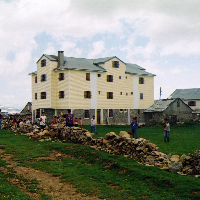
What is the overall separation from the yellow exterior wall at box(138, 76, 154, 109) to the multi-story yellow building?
0.20 feet

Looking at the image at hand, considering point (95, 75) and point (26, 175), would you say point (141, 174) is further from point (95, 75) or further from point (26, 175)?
point (95, 75)

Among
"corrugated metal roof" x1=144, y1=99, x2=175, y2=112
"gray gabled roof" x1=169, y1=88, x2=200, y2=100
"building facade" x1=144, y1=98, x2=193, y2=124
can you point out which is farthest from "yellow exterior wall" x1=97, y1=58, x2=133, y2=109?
"gray gabled roof" x1=169, y1=88, x2=200, y2=100

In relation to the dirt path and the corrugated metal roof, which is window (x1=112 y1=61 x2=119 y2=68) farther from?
the dirt path

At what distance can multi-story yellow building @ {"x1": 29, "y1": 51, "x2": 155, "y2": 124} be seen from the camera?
162 ft

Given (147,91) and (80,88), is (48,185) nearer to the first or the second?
(80,88)

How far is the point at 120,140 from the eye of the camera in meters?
17.7

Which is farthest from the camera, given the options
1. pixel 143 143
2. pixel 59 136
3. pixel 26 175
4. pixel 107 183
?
pixel 59 136

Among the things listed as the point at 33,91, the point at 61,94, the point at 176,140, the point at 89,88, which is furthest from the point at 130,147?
the point at 33,91

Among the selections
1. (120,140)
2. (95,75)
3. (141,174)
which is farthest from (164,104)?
(141,174)

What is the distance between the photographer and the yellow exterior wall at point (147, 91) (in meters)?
58.6

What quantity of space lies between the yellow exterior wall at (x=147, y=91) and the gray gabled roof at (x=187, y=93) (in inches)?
998

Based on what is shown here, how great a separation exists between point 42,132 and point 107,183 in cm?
1530

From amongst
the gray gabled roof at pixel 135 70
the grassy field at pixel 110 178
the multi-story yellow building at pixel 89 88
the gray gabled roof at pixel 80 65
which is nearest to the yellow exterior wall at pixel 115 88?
the multi-story yellow building at pixel 89 88

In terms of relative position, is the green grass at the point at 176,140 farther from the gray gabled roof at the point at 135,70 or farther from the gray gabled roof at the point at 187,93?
the gray gabled roof at the point at 187,93
